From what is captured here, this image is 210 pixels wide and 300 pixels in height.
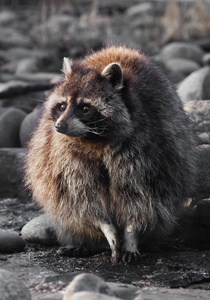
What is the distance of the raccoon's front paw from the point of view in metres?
4.34

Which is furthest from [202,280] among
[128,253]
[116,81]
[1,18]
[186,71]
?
[1,18]

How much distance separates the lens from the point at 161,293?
3236mm

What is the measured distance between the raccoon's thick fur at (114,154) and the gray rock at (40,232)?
A: 0.23 metres

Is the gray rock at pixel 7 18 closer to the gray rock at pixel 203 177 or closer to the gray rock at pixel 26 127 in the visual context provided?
the gray rock at pixel 26 127

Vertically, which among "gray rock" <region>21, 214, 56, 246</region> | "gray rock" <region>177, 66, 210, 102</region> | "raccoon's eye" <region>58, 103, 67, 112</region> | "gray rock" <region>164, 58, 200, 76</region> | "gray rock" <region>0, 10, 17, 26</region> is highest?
"gray rock" <region>0, 10, 17, 26</region>

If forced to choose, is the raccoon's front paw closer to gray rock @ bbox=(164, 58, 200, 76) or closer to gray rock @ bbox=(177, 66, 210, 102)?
gray rock @ bbox=(177, 66, 210, 102)

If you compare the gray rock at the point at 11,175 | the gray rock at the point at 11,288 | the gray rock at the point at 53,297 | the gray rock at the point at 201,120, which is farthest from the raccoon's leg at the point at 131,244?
the gray rock at the point at 11,175

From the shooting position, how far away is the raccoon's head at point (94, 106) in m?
3.78

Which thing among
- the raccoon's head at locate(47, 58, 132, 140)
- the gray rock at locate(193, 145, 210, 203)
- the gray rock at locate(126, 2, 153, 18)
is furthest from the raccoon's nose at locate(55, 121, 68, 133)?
the gray rock at locate(126, 2, 153, 18)

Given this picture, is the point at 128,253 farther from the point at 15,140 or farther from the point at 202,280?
the point at 15,140

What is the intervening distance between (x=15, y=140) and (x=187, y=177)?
2.59m

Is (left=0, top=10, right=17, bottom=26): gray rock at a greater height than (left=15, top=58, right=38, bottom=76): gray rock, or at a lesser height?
greater

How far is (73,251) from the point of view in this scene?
171 inches

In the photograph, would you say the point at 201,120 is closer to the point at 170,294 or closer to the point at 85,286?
the point at 170,294
